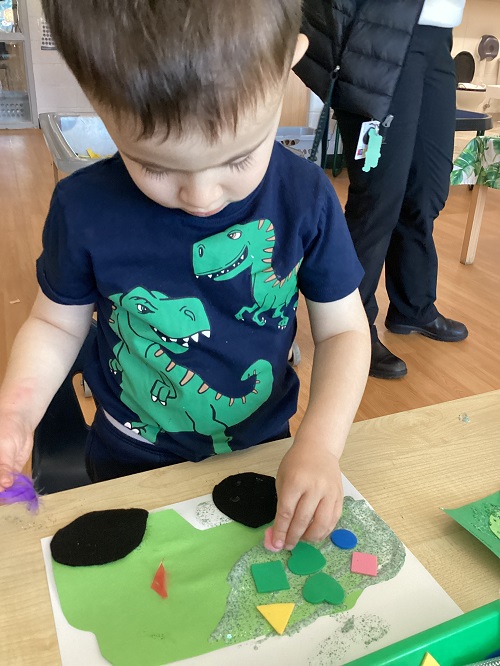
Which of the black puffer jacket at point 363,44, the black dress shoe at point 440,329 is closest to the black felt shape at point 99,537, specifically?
the black puffer jacket at point 363,44

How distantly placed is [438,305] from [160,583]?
5.62ft

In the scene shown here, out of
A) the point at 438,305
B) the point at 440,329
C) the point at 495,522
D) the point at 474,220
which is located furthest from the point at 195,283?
the point at 474,220

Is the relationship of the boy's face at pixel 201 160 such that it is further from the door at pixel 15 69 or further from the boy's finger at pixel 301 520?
the door at pixel 15 69

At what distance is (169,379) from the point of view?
61 centimetres

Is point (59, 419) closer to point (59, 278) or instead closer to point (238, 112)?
point (59, 278)

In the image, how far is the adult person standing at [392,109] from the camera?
1.26 meters

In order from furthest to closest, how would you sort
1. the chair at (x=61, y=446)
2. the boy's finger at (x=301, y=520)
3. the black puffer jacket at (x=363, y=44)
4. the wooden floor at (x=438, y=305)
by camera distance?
the wooden floor at (x=438, y=305) < the black puffer jacket at (x=363, y=44) < the chair at (x=61, y=446) < the boy's finger at (x=301, y=520)

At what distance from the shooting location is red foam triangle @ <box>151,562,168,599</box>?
1.40 ft

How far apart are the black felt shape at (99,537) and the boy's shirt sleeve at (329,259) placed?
0.86ft

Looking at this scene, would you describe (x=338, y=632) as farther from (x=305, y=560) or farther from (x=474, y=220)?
(x=474, y=220)

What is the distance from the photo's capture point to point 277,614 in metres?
0.41

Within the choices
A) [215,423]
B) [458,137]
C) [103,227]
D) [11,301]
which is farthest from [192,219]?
[458,137]

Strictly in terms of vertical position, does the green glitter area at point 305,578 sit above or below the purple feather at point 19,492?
below

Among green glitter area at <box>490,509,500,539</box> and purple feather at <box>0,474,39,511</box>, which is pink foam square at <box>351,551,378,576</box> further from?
purple feather at <box>0,474,39,511</box>
